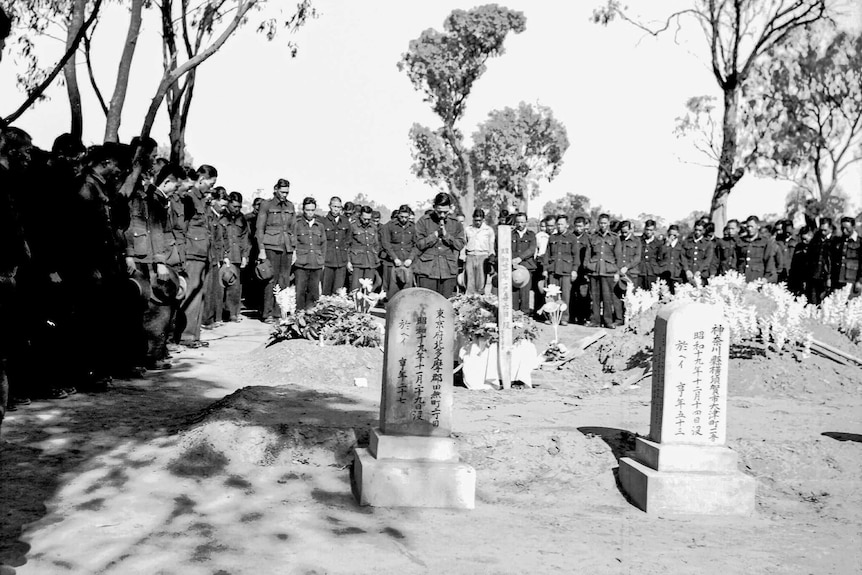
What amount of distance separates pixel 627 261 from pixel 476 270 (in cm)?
320

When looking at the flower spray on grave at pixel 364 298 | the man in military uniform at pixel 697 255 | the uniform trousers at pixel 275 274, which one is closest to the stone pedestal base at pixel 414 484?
the flower spray on grave at pixel 364 298

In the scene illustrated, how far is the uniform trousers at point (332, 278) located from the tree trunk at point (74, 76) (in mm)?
4861

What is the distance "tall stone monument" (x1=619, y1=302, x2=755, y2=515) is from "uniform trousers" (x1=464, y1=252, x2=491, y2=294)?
29.7ft

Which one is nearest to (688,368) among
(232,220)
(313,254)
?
(313,254)

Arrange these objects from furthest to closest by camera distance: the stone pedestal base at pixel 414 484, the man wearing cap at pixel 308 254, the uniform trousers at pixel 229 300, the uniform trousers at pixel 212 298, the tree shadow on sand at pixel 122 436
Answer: the uniform trousers at pixel 229 300, the man wearing cap at pixel 308 254, the uniform trousers at pixel 212 298, the stone pedestal base at pixel 414 484, the tree shadow on sand at pixel 122 436

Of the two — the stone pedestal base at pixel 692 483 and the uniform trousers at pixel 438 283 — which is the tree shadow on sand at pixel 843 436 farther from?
the uniform trousers at pixel 438 283

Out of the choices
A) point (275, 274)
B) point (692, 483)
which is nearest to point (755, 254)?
point (275, 274)

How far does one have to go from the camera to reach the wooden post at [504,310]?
9.41 meters

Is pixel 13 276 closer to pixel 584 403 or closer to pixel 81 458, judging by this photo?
pixel 81 458

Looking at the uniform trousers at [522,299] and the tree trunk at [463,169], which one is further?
the tree trunk at [463,169]

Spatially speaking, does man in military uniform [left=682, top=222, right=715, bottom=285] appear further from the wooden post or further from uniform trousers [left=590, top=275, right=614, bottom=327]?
the wooden post

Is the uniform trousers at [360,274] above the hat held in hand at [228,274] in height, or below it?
above

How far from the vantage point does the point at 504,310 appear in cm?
940

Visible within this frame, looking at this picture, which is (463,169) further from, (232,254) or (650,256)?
(232,254)
